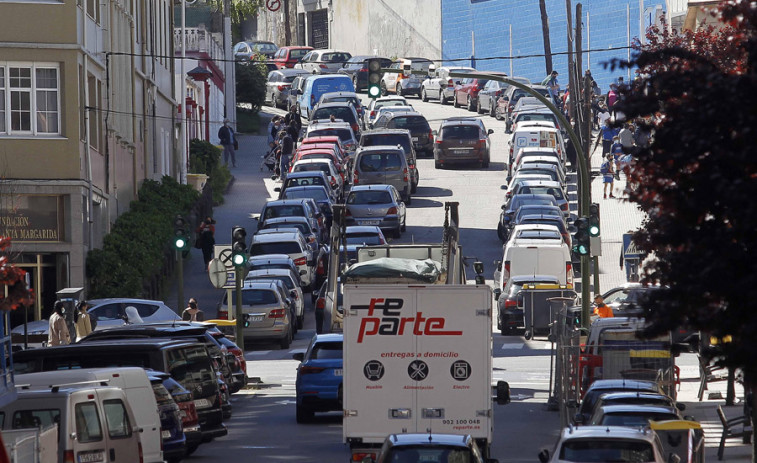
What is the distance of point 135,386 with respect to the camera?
18812 mm

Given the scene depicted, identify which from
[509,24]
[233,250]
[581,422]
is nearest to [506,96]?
[509,24]

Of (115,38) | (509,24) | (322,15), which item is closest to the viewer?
(115,38)

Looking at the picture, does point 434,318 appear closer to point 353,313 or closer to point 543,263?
point 353,313

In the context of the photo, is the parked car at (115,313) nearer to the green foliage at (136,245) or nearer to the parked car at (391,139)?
the green foliage at (136,245)

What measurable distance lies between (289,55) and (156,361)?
73248 mm

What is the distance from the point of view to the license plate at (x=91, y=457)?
17109 mm

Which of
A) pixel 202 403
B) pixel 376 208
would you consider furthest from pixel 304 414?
pixel 376 208

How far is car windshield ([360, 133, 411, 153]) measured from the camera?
6134 centimetres

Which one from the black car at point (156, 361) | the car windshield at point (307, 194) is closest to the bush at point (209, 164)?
the car windshield at point (307, 194)

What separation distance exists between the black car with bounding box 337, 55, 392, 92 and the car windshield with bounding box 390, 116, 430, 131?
17555 mm

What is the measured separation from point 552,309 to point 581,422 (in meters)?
17.0

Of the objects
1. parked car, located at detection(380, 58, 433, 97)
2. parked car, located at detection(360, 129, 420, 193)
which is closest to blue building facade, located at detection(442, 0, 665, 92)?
parked car, located at detection(380, 58, 433, 97)

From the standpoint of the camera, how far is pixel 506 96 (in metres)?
77.7

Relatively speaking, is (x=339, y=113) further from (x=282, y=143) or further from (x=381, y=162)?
(x=381, y=162)
